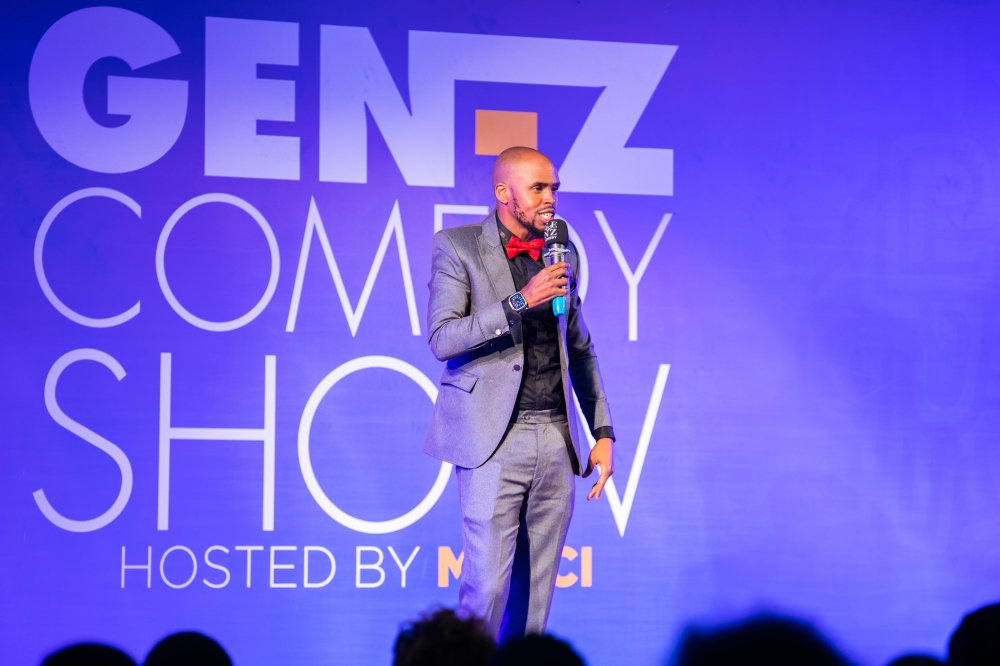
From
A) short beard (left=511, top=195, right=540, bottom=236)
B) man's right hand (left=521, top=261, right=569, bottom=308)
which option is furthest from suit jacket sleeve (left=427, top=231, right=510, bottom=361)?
short beard (left=511, top=195, right=540, bottom=236)

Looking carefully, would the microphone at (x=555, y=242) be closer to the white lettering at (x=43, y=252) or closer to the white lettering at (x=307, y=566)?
the white lettering at (x=307, y=566)

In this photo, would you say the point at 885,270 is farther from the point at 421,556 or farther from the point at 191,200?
the point at 191,200

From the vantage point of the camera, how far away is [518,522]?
294cm

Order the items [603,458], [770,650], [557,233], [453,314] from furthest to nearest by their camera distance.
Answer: [603,458] < [453,314] < [557,233] < [770,650]

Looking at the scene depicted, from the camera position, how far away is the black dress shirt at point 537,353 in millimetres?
2963

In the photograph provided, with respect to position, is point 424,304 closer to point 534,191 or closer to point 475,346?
point 534,191

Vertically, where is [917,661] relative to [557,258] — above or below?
below

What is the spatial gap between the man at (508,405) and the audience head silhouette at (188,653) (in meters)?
1.33

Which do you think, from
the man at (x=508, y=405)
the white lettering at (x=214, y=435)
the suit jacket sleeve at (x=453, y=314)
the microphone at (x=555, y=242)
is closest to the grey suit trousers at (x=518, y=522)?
the man at (x=508, y=405)

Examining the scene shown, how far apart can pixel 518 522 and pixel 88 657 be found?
1.56 meters

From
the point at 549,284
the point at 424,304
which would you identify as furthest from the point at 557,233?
the point at 424,304

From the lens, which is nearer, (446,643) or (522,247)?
(446,643)

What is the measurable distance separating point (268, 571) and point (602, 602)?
1295mm

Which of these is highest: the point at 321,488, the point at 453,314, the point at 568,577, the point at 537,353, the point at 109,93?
the point at 109,93
